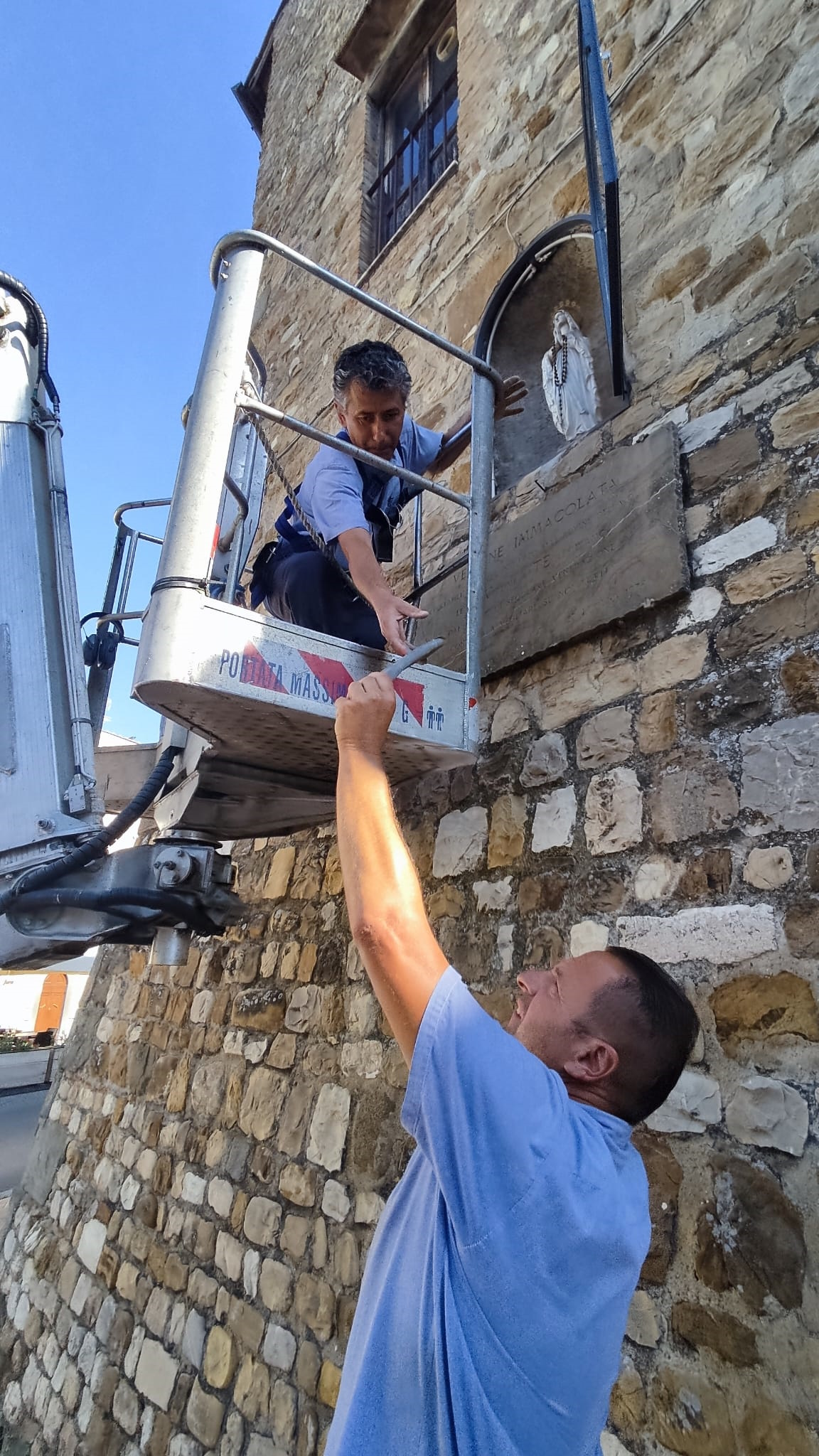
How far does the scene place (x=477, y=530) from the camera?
2.27m

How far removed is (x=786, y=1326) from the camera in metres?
1.29

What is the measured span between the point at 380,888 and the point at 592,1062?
372 mm

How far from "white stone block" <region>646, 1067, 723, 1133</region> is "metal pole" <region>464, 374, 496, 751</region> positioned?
92 centimetres

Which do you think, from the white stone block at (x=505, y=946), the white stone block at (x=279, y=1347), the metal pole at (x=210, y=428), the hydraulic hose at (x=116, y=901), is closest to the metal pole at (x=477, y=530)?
the white stone block at (x=505, y=946)

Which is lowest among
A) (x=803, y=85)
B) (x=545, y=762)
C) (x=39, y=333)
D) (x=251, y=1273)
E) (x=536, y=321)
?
(x=251, y=1273)

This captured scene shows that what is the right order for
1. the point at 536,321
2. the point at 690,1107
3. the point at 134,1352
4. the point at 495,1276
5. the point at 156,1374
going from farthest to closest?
the point at 536,321, the point at 134,1352, the point at 156,1374, the point at 690,1107, the point at 495,1276

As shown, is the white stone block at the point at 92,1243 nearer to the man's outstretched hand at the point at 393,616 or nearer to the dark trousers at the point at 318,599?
the dark trousers at the point at 318,599

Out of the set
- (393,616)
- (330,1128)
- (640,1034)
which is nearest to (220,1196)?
(330,1128)

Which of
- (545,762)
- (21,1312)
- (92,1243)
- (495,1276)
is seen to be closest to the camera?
(495,1276)

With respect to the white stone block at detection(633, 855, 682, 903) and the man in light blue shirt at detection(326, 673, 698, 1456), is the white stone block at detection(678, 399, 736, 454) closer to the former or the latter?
the white stone block at detection(633, 855, 682, 903)

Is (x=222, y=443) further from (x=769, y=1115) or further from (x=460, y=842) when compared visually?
(x=769, y=1115)

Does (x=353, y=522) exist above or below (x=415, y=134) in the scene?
below

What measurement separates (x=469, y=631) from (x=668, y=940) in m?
0.96

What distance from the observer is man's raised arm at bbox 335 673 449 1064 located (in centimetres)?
88
